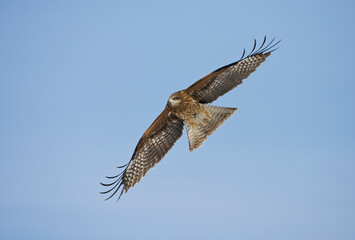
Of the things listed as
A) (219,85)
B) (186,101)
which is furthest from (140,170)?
(219,85)

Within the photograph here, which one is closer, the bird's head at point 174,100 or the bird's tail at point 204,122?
the bird's head at point 174,100

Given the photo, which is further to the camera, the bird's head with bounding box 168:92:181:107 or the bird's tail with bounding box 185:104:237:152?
the bird's tail with bounding box 185:104:237:152

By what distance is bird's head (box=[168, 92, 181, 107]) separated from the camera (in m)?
9.64

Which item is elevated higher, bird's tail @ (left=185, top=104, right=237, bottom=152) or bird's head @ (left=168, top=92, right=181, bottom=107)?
bird's head @ (left=168, top=92, right=181, bottom=107)

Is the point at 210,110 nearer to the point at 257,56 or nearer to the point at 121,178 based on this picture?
the point at 257,56

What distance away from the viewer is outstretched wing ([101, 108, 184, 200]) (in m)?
10.3

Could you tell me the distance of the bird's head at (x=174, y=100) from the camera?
9641 millimetres

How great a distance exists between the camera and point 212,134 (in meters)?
10.0

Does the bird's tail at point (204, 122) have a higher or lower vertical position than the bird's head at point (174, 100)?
lower

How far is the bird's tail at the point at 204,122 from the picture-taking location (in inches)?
388

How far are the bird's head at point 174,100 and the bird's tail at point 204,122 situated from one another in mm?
509

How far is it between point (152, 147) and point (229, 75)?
7.58ft

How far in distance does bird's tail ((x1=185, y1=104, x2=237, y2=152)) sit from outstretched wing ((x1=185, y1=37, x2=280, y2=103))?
0.37m

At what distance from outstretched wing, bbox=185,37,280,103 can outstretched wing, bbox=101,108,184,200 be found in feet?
3.17
